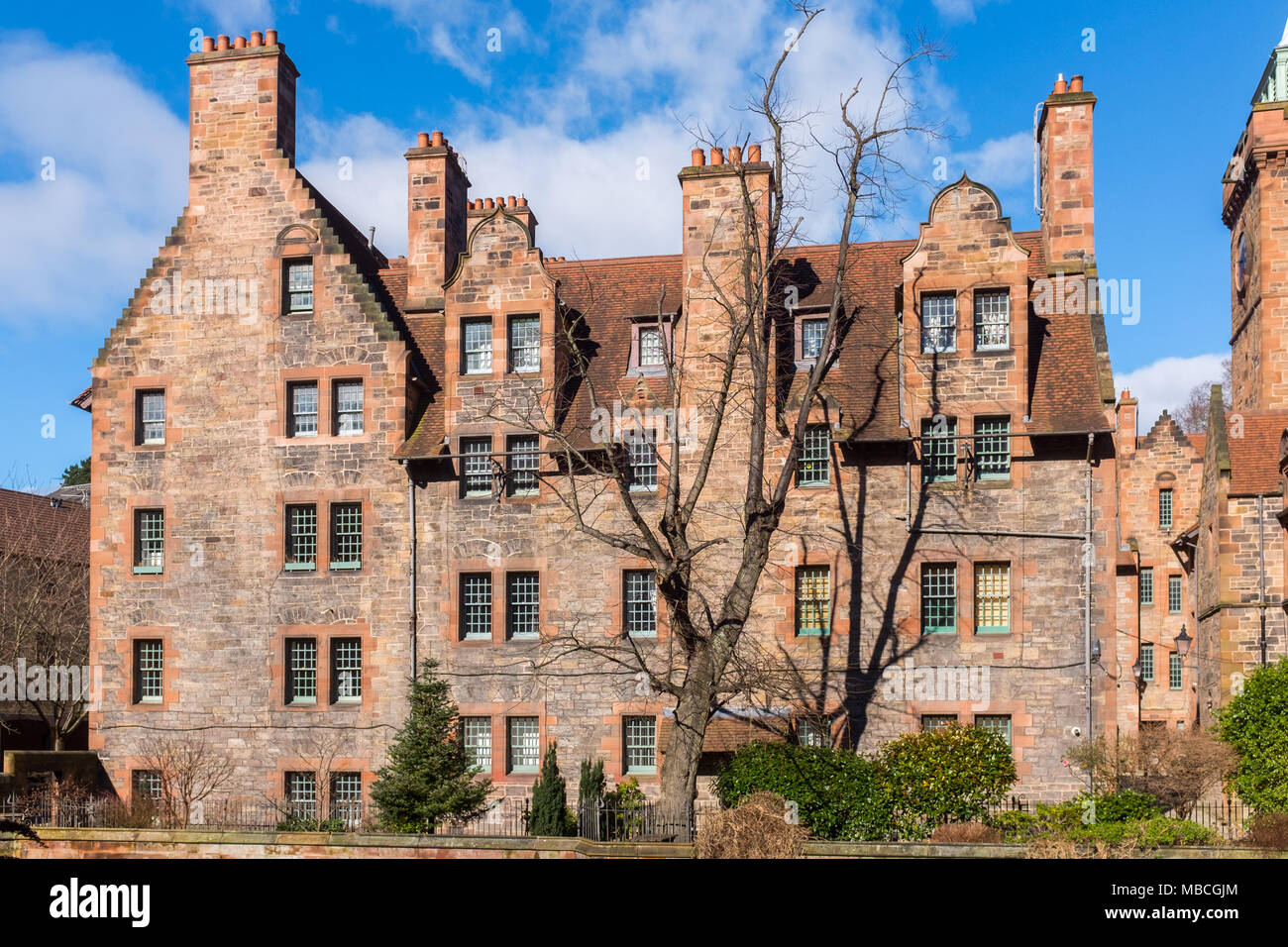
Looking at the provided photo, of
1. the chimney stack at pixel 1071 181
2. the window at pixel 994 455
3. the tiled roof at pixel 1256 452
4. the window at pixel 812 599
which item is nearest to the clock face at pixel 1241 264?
the tiled roof at pixel 1256 452

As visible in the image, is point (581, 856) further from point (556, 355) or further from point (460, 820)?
point (556, 355)

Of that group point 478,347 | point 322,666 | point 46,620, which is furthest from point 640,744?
point 46,620

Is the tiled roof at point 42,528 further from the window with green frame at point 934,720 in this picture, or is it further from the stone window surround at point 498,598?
the window with green frame at point 934,720

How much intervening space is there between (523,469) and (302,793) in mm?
9448

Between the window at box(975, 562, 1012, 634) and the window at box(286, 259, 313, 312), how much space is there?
17.7 metres

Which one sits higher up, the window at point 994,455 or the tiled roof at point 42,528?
the window at point 994,455

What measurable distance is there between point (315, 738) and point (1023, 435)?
18.1 m

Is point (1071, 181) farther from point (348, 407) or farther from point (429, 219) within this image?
point (348, 407)

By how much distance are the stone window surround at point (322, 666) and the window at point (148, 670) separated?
3.22m

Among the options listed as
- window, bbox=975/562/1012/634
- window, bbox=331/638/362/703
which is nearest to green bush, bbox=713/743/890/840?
window, bbox=975/562/1012/634

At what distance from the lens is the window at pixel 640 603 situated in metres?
29.1

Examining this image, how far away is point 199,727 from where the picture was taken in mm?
30312

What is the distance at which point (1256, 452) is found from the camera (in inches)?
1383
